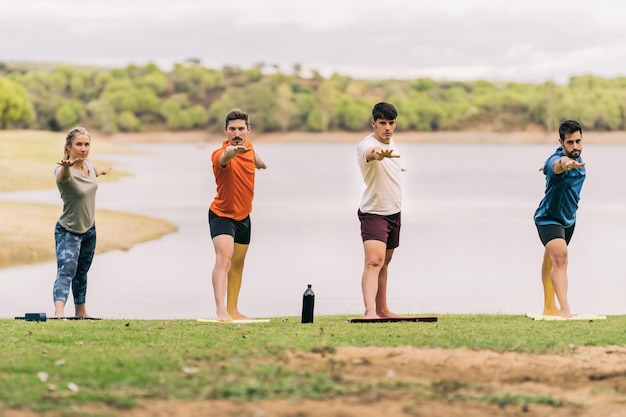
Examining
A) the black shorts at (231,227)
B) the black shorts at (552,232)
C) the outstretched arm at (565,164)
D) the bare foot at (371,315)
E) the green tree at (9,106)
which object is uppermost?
the green tree at (9,106)

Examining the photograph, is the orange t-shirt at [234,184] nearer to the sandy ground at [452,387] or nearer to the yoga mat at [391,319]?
the yoga mat at [391,319]

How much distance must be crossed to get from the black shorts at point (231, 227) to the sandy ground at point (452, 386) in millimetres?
2739

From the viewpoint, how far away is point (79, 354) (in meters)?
8.15

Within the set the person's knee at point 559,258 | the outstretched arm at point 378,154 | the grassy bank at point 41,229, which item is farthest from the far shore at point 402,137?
the outstretched arm at point 378,154

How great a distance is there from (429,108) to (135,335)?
181182 mm

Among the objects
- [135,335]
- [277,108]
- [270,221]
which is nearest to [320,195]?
[270,221]

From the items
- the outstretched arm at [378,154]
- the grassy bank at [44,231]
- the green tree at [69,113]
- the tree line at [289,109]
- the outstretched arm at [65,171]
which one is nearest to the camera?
the outstretched arm at [378,154]

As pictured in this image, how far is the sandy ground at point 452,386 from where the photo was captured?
6719 millimetres

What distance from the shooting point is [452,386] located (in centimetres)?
740

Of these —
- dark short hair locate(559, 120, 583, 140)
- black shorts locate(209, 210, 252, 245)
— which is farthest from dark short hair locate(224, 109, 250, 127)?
dark short hair locate(559, 120, 583, 140)

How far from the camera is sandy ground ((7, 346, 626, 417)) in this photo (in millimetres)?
6719

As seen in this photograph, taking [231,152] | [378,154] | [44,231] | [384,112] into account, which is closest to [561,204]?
[384,112]

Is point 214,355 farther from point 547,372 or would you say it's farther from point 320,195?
point 320,195

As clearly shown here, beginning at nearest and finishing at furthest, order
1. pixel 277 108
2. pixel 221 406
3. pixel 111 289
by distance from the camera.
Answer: pixel 221 406 < pixel 111 289 < pixel 277 108
